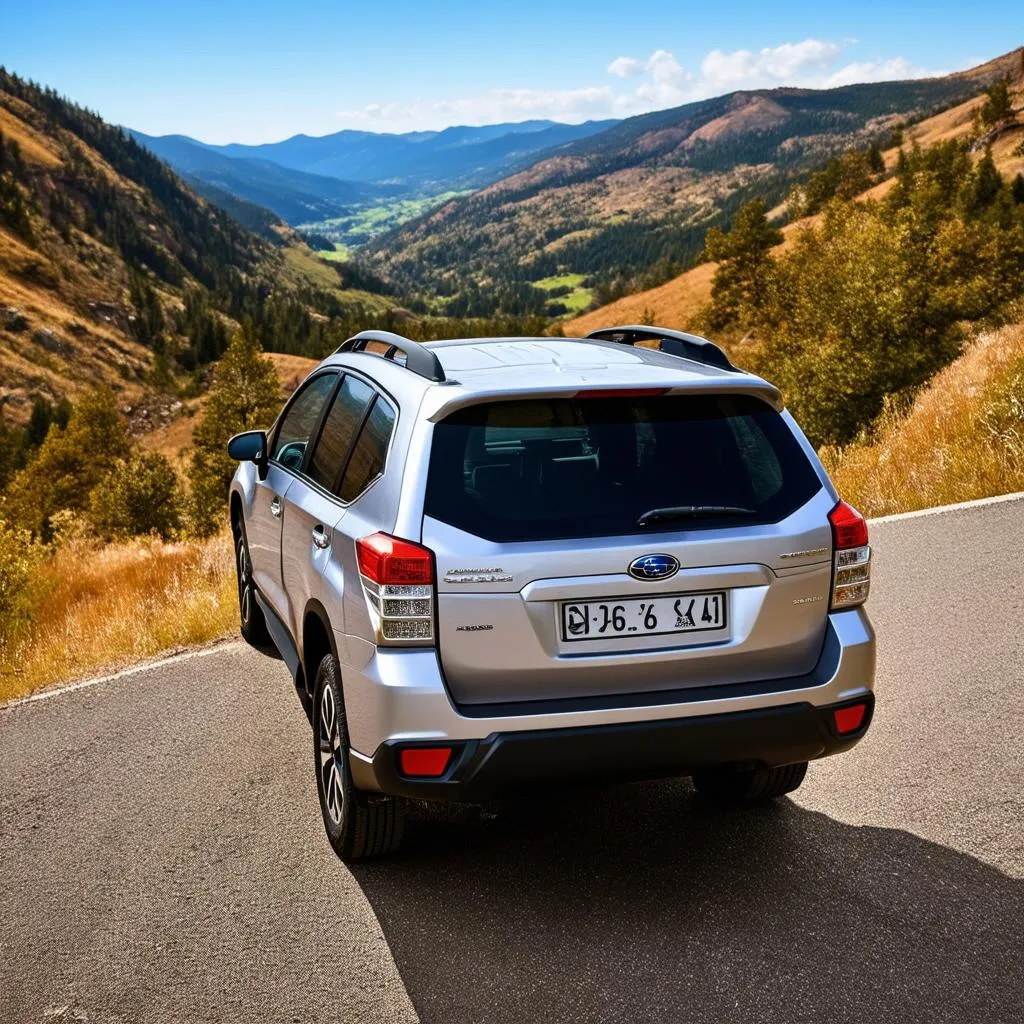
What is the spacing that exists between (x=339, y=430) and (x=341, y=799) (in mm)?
1560

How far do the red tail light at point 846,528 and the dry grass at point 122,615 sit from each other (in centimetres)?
538

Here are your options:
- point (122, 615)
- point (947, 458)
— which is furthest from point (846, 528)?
point (947, 458)

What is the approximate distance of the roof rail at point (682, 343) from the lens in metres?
4.29

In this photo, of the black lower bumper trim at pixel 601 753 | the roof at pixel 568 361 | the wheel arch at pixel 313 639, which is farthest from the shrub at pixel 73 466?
the black lower bumper trim at pixel 601 753

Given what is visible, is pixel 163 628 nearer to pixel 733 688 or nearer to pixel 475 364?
pixel 475 364

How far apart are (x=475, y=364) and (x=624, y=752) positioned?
5.07ft

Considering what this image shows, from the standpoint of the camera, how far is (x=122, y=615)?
9.44 m

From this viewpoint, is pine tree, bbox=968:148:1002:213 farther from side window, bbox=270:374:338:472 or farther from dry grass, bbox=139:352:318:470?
dry grass, bbox=139:352:318:470

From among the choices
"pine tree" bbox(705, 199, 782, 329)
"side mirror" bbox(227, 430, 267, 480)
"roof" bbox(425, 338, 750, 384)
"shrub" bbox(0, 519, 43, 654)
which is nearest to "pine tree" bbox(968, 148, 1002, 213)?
"pine tree" bbox(705, 199, 782, 329)

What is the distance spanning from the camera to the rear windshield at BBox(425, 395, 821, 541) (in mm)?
3406

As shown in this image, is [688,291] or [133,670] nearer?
[133,670]

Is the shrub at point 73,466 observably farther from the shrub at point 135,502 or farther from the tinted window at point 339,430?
the tinted window at point 339,430

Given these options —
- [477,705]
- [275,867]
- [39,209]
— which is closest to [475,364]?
[477,705]

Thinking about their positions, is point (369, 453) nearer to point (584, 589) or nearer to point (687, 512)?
point (584, 589)
